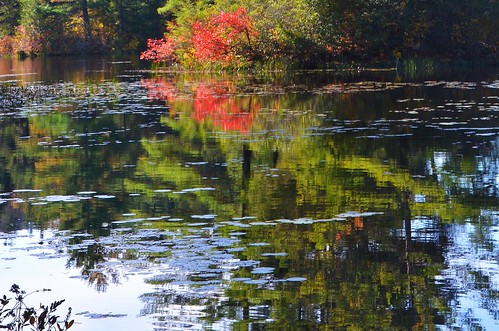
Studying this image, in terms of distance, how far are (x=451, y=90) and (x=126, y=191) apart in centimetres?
1624

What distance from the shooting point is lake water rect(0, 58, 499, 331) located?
21.9 feet

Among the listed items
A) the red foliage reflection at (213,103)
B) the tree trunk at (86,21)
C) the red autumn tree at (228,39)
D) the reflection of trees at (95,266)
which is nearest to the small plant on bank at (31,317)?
the reflection of trees at (95,266)

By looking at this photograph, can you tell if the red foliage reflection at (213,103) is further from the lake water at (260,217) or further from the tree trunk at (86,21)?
the tree trunk at (86,21)

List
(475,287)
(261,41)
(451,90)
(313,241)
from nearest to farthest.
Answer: (475,287) → (313,241) → (451,90) → (261,41)

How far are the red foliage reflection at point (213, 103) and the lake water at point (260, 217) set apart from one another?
0.21 m

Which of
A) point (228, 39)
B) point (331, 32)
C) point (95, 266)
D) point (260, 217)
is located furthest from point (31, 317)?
point (228, 39)

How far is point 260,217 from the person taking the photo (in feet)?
32.0

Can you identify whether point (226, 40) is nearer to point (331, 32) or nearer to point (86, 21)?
point (331, 32)

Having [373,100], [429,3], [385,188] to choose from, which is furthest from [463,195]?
[429,3]

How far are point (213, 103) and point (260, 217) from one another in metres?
14.4

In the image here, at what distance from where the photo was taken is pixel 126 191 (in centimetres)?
1164

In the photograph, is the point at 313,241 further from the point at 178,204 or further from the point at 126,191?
the point at 126,191

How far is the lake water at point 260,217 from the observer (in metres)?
6.69

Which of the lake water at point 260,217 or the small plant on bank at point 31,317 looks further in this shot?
the lake water at point 260,217
